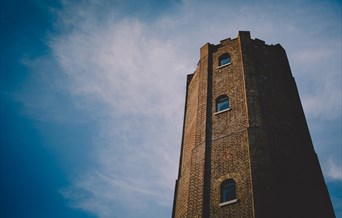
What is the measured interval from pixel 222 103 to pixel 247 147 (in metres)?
3.59

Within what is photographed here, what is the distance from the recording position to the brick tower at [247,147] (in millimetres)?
11258

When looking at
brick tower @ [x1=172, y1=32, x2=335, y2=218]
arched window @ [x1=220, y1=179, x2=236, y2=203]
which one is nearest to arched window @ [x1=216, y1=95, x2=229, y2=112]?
brick tower @ [x1=172, y1=32, x2=335, y2=218]

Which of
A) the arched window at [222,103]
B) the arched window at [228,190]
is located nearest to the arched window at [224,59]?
the arched window at [222,103]

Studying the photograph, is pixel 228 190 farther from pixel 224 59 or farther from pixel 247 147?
pixel 224 59

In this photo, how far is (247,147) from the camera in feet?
41.1

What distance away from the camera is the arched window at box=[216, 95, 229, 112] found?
15352mm

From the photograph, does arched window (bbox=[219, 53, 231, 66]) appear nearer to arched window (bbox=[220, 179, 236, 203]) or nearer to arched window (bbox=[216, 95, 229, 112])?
arched window (bbox=[216, 95, 229, 112])

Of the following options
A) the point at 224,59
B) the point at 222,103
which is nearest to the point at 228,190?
the point at 222,103

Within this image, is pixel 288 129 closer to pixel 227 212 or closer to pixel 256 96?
pixel 256 96

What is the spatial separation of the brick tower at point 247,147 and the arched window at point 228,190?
0.12 feet

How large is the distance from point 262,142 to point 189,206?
3.70m

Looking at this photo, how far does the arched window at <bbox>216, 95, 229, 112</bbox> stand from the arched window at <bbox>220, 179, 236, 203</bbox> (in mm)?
4195

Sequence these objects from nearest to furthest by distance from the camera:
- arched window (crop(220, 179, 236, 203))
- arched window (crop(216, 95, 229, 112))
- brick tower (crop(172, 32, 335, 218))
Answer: brick tower (crop(172, 32, 335, 218)) < arched window (crop(220, 179, 236, 203)) < arched window (crop(216, 95, 229, 112))

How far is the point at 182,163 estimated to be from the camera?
15.3 meters
